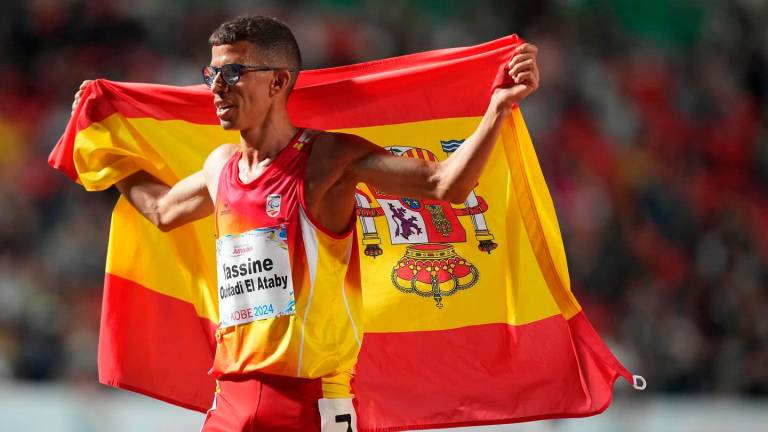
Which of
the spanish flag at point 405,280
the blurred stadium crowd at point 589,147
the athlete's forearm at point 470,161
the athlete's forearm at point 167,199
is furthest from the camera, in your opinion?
the blurred stadium crowd at point 589,147

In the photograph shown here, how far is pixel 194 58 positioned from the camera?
11133 millimetres

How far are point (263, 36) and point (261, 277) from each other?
845mm

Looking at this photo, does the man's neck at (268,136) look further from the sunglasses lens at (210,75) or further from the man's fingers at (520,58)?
the man's fingers at (520,58)

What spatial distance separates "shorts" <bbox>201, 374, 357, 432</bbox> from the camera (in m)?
4.18

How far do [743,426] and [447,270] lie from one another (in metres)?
4.16

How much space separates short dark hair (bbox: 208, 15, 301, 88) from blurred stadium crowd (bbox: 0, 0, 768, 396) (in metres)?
4.54

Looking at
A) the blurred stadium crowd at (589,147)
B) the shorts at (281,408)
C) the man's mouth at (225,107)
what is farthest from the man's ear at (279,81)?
the blurred stadium crowd at (589,147)

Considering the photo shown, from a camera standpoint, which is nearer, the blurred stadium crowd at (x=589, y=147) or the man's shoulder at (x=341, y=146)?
the man's shoulder at (x=341, y=146)

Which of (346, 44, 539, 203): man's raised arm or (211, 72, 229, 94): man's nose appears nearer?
(346, 44, 539, 203): man's raised arm

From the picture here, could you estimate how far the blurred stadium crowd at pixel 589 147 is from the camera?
9.56 m

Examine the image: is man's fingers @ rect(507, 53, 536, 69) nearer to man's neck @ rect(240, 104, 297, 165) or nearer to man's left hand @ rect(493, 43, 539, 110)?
man's left hand @ rect(493, 43, 539, 110)

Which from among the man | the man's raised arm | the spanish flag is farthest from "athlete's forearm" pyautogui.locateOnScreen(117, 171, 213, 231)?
the man's raised arm

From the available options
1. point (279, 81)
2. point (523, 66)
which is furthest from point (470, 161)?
point (279, 81)

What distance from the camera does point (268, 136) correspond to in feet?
14.4
